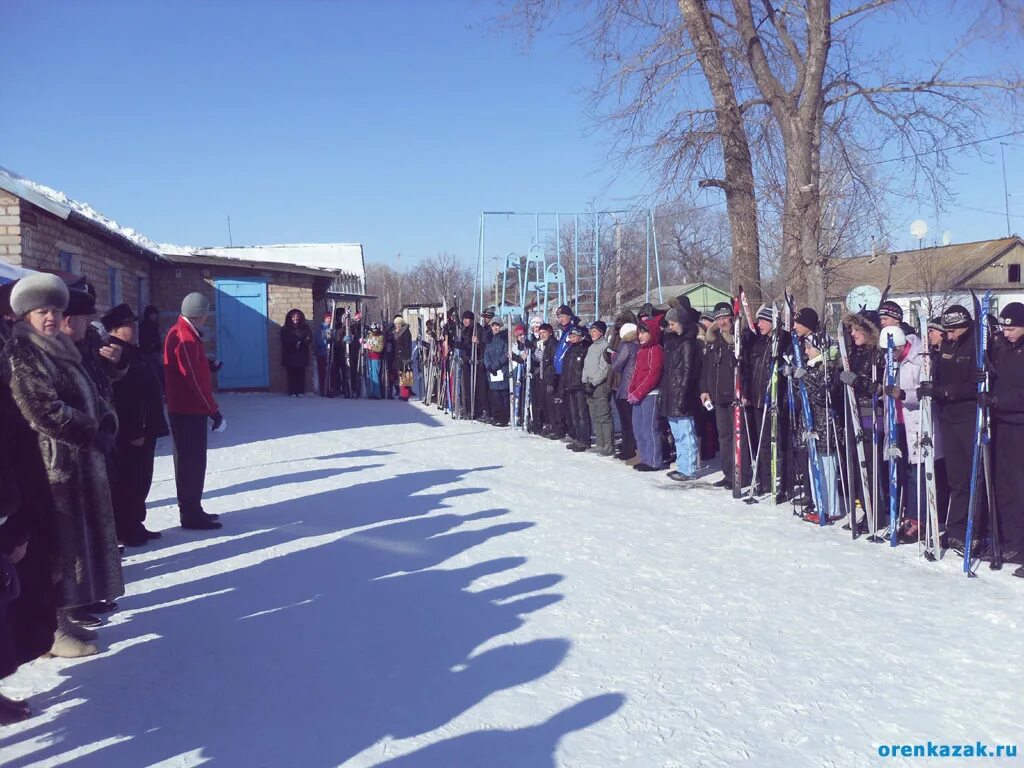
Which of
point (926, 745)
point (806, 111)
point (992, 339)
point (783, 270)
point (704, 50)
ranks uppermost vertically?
point (704, 50)

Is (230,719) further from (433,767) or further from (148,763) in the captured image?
(433,767)

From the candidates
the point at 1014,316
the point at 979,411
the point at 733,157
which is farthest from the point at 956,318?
the point at 733,157

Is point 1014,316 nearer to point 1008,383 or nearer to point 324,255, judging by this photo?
point 1008,383

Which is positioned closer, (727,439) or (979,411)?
(979,411)

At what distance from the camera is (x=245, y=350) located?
71.3ft

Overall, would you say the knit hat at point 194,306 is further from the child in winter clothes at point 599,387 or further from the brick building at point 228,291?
the brick building at point 228,291

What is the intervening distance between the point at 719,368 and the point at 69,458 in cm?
639

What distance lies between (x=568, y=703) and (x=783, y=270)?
10847mm

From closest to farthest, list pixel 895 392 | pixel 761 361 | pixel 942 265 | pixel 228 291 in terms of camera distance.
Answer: pixel 895 392 → pixel 761 361 → pixel 228 291 → pixel 942 265

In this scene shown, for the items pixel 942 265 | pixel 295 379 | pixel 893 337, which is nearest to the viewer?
pixel 893 337

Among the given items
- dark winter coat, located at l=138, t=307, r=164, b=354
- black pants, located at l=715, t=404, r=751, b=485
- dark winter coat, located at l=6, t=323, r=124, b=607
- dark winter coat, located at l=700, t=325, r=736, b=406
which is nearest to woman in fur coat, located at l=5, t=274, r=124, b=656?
dark winter coat, located at l=6, t=323, r=124, b=607

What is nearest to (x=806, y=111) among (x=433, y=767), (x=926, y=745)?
(x=926, y=745)

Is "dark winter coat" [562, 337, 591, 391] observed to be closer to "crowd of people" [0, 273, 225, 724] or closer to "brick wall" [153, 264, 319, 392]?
"crowd of people" [0, 273, 225, 724]

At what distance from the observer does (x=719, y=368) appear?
913cm
